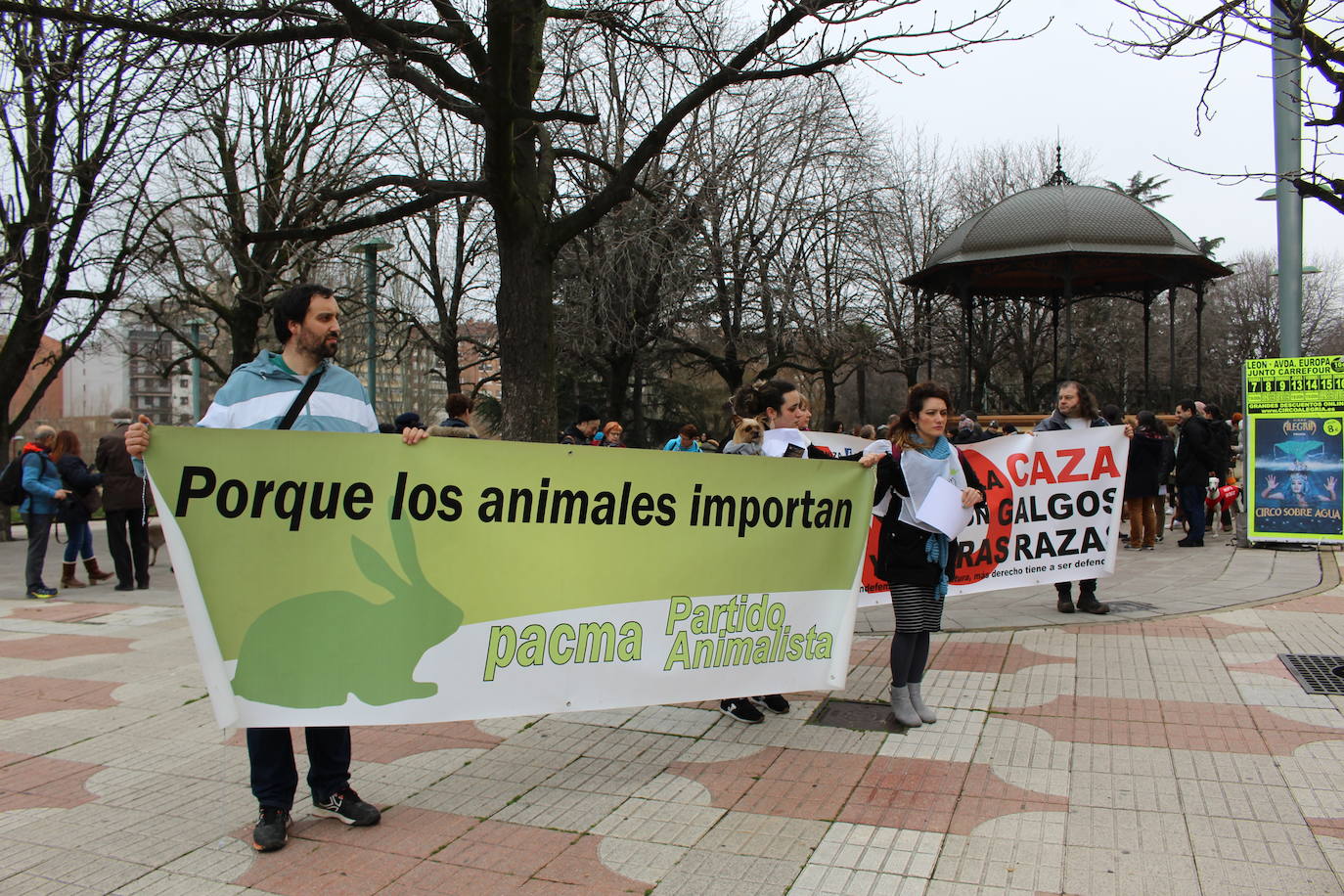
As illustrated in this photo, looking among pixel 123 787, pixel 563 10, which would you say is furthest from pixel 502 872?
pixel 563 10

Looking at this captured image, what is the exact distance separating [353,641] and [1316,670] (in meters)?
5.45

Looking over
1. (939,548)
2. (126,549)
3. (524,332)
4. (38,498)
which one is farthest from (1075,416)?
(38,498)

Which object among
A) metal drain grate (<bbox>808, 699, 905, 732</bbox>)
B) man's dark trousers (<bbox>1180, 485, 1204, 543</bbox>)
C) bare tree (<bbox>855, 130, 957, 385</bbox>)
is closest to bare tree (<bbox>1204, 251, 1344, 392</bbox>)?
bare tree (<bbox>855, 130, 957, 385</bbox>)

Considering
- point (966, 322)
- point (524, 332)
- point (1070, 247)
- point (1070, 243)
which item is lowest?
point (524, 332)

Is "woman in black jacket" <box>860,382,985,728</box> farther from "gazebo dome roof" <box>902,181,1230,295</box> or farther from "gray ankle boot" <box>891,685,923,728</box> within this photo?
"gazebo dome roof" <box>902,181,1230,295</box>

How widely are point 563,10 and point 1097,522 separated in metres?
6.11

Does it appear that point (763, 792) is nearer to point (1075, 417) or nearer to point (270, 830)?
point (270, 830)

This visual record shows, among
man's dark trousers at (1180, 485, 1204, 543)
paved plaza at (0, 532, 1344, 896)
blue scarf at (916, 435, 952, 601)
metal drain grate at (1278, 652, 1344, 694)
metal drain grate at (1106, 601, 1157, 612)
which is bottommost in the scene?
paved plaza at (0, 532, 1344, 896)

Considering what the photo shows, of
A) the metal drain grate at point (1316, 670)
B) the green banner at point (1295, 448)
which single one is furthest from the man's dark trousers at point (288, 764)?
the green banner at point (1295, 448)

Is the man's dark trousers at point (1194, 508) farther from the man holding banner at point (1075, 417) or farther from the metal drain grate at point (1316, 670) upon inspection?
the metal drain grate at point (1316, 670)

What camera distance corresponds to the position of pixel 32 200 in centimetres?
1817

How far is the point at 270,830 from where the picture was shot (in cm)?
380

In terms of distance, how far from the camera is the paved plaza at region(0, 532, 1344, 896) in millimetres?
3559

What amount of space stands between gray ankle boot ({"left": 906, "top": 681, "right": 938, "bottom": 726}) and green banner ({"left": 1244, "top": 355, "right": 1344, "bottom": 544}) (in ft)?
30.3
